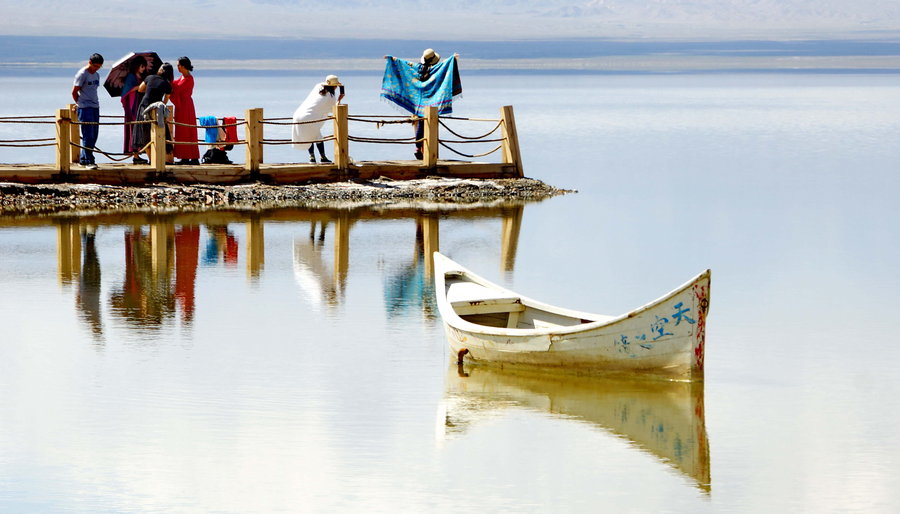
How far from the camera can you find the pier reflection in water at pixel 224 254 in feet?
49.1

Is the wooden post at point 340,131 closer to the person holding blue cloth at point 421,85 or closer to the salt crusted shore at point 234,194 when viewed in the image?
the salt crusted shore at point 234,194

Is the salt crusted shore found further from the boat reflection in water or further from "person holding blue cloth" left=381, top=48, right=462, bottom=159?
the boat reflection in water

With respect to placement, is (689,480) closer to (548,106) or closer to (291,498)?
(291,498)

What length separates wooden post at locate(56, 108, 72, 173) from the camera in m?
20.4

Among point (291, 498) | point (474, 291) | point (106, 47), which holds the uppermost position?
point (106, 47)

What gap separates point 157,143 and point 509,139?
16.6 ft

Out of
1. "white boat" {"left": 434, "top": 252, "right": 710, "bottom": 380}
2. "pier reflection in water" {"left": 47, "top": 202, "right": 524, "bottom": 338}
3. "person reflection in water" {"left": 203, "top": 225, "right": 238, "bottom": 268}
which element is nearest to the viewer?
"white boat" {"left": 434, "top": 252, "right": 710, "bottom": 380}

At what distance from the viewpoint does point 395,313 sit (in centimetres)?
1448

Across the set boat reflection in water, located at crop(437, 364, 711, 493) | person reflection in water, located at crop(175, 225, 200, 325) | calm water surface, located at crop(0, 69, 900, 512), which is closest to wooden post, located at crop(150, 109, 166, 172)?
calm water surface, located at crop(0, 69, 900, 512)

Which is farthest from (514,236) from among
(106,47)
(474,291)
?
(106,47)

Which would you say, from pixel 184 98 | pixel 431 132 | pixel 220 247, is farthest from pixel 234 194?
pixel 220 247

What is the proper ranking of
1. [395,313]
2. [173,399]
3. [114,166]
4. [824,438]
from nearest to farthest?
[824,438] → [173,399] → [395,313] → [114,166]

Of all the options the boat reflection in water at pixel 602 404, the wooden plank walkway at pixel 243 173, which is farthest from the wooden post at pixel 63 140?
the boat reflection in water at pixel 602 404

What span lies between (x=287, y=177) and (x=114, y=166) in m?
2.32
